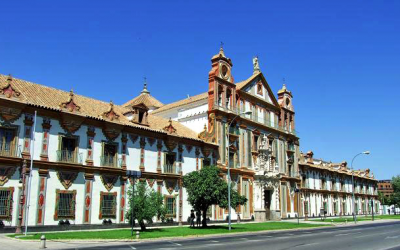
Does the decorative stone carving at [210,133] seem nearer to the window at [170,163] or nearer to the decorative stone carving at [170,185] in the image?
the window at [170,163]

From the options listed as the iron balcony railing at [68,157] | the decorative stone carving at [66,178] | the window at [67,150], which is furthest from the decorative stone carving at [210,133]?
the decorative stone carving at [66,178]

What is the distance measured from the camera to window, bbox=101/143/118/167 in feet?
111

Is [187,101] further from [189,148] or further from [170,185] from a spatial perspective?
[170,185]

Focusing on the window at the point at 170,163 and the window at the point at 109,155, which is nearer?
the window at the point at 109,155

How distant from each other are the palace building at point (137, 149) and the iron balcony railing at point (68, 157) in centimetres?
8

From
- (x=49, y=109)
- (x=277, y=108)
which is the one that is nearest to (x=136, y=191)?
(x=49, y=109)

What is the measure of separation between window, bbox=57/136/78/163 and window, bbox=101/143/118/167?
9.30 ft

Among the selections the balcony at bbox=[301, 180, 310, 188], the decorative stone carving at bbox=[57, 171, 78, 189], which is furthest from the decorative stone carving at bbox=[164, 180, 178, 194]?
the balcony at bbox=[301, 180, 310, 188]

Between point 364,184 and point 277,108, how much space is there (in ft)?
178

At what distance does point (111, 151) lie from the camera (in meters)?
34.7

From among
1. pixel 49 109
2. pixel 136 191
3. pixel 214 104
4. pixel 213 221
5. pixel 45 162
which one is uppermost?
pixel 214 104

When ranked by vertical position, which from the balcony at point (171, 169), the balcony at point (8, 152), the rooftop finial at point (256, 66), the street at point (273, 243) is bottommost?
the street at point (273, 243)

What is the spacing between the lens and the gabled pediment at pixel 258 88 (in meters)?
53.1

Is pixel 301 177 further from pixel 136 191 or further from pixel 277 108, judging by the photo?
pixel 136 191
